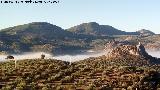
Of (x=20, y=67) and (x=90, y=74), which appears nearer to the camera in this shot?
(x=90, y=74)

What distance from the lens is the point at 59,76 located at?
68.3 meters

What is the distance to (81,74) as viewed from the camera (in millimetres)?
71062

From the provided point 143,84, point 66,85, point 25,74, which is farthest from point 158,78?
point 25,74

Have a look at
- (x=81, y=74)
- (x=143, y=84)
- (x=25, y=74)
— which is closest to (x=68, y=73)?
(x=81, y=74)

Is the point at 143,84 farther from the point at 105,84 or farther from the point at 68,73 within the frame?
the point at 68,73

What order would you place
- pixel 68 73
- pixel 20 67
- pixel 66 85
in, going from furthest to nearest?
pixel 20 67 → pixel 68 73 → pixel 66 85

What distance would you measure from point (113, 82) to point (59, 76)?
9.66 m

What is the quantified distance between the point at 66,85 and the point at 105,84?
6100 millimetres

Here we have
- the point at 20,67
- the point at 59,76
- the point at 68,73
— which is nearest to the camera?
the point at 59,76

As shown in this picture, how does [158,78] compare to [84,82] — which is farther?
[158,78]

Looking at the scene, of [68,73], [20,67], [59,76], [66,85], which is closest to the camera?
[66,85]

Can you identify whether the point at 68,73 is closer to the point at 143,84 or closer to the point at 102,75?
the point at 102,75

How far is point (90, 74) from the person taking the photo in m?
70.4

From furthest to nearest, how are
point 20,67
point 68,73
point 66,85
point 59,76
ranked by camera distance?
point 20,67, point 68,73, point 59,76, point 66,85
